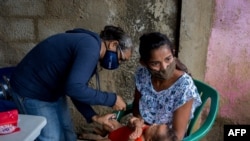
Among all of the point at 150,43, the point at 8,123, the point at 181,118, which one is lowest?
the point at 181,118

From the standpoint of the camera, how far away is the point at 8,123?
1.81 meters

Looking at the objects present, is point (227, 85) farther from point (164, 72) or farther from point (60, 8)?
point (60, 8)

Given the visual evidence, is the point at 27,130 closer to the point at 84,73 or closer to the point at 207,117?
the point at 84,73

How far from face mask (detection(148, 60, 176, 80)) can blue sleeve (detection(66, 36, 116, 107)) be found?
12.1 inches

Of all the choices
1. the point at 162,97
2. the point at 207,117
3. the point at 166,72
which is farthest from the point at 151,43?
the point at 207,117

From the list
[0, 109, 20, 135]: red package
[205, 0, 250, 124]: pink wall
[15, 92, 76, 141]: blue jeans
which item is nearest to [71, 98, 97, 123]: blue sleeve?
[15, 92, 76, 141]: blue jeans

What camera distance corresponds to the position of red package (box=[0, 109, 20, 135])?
71.0 inches

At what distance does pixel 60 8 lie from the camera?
3.32 metres

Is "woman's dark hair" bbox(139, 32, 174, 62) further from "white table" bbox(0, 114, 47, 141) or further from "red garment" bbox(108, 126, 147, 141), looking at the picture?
"white table" bbox(0, 114, 47, 141)

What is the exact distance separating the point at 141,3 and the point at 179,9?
12.4 inches

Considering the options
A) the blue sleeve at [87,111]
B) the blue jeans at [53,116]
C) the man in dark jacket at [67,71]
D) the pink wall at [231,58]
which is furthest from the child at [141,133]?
the pink wall at [231,58]

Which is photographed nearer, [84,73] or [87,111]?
[84,73]

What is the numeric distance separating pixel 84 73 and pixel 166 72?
49 centimetres

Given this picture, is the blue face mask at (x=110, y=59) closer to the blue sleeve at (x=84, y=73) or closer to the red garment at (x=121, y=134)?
the blue sleeve at (x=84, y=73)
